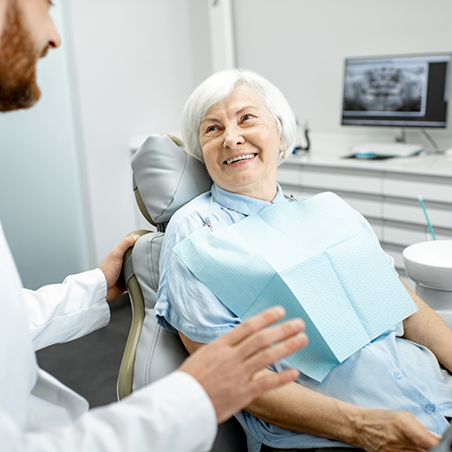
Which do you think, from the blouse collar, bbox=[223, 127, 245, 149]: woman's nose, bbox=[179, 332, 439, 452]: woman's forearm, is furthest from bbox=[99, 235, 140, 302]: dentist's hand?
bbox=[179, 332, 439, 452]: woman's forearm

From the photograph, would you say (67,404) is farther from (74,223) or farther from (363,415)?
(74,223)

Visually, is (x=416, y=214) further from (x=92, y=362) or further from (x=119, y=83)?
(x=119, y=83)

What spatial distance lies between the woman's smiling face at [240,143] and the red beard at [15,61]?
1.96ft

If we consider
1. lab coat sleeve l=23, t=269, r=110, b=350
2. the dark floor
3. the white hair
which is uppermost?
the white hair

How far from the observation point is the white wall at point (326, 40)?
2.99 m

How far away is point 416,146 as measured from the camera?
2.99 meters

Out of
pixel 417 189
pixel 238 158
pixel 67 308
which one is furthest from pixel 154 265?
pixel 417 189

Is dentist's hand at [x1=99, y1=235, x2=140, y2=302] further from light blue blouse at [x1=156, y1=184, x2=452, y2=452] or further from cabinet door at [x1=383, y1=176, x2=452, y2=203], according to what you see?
cabinet door at [x1=383, y1=176, x2=452, y2=203]

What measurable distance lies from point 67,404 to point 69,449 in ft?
1.26

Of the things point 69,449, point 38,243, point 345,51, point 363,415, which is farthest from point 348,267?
point 345,51

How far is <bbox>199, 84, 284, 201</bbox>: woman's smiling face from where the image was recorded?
1361 millimetres

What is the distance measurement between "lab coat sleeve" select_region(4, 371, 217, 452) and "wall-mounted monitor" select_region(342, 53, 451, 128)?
2.67 m

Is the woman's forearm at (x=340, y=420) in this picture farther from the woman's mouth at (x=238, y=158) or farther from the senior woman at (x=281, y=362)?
the woman's mouth at (x=238, y=158)

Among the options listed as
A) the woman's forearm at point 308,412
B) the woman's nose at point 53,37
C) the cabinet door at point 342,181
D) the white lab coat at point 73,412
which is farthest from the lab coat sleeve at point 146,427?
the cabinet door at point 342,181
